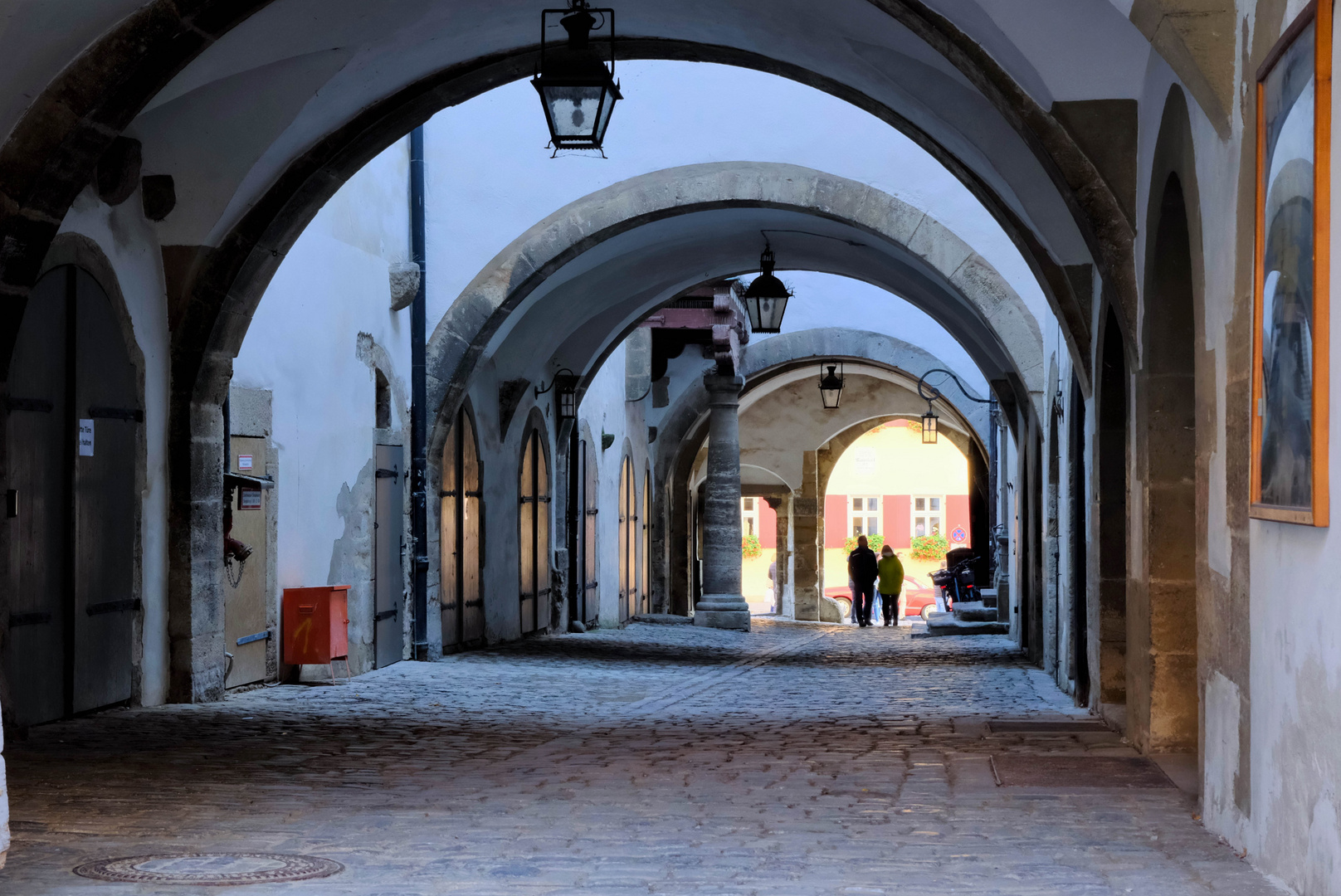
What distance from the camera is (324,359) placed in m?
8.98

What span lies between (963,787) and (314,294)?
5557 mm

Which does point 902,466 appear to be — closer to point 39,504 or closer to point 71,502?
point 71,502

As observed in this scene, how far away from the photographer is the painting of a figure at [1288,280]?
2.88m

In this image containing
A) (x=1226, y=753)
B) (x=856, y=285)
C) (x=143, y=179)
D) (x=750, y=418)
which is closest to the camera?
(x=1226, y=753)

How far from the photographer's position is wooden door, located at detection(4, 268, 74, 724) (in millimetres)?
5996

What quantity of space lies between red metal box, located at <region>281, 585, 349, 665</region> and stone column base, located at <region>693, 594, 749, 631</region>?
918 centimetres

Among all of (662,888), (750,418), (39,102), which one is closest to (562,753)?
(662,888)

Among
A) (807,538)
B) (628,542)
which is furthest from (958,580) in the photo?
(628,542)

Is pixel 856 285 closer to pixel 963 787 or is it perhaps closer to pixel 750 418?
pixel 750 418

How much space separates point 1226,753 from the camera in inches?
150

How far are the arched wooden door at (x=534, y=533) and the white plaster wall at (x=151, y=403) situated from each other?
6250 millimetres

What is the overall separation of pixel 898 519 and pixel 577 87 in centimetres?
3376

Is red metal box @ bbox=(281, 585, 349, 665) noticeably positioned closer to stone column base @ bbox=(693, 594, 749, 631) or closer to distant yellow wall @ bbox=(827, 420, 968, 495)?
stone column base @ bbox=(693, 594, 749, 631)

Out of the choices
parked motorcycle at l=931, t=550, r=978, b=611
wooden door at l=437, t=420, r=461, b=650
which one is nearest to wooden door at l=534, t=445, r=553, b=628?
wooden door at l=437, t=420, r=461, b=650
